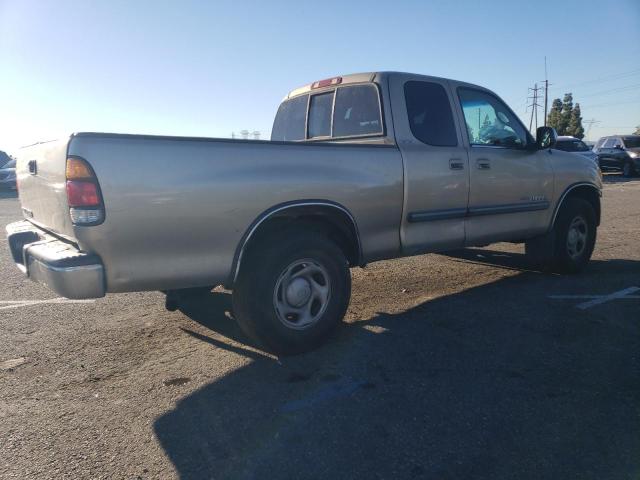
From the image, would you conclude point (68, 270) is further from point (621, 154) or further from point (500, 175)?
point (621, 154)

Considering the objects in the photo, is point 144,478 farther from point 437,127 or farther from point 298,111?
point 298,111

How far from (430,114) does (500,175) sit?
99cm

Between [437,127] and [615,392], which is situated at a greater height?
[437,127]

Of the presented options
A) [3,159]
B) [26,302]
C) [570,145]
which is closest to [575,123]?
[570,145]

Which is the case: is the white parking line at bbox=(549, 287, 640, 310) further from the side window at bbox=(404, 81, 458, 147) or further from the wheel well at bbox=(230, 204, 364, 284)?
the wheel well at bbox=(230, 204, 364, 284)

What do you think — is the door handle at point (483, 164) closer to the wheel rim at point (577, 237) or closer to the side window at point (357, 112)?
the side window at point (357, 112)

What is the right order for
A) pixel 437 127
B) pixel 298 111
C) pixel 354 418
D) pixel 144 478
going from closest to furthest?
pixel 144 478 → pixel 354 418 → pixel 437 127 → pixel 298 111

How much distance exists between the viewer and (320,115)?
518cm

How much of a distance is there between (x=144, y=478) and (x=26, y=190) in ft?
8.34

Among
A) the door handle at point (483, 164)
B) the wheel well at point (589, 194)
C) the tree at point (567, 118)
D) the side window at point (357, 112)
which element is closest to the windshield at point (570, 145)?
the wheel well at point (589, 194)

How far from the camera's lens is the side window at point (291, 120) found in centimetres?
540

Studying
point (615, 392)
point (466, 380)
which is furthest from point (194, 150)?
point (615, 392)

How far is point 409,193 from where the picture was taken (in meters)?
4.25

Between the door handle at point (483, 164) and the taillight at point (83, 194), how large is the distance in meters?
3.37
